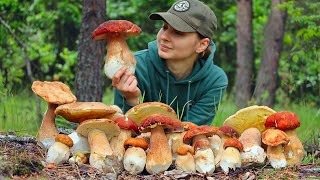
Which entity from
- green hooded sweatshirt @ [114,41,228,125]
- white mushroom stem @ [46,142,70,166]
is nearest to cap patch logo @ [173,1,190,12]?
green hooded sweatshirt @ [114,41,228,125]

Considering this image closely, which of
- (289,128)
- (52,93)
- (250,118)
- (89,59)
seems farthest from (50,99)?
(89,59)

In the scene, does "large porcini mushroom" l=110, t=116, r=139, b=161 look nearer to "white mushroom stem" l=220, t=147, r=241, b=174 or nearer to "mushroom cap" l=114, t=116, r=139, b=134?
"mushroom cap" l=114, t=116, r=139, b=134

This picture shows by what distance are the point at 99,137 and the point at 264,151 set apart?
1255mm

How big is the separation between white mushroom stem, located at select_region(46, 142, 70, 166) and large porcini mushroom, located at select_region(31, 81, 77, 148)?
1.32ft

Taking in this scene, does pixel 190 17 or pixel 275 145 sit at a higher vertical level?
pixel 190 17

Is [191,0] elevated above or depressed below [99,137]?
above

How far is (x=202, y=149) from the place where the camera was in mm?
4207

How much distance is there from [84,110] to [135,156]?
0.50m

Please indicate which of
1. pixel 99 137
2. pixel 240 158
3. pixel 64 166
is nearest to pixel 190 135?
pixel 240 158

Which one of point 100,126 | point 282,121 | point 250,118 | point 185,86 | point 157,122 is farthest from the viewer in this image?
point 185,86

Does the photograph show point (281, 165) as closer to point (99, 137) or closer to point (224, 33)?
point (99, 137)

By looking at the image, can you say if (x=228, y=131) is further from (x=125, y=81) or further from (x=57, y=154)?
(x=57, y=154)

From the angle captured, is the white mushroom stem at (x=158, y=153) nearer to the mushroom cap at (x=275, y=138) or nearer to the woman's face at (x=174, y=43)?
the mushroom cap at (x=275, y=138)

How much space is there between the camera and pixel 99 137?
426cm
